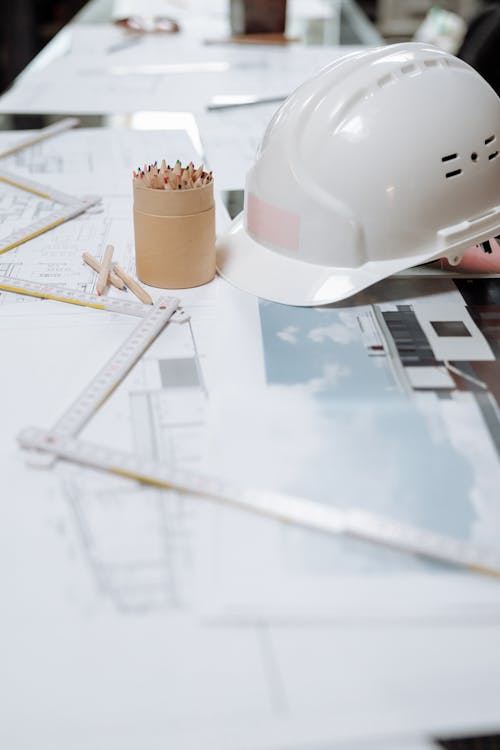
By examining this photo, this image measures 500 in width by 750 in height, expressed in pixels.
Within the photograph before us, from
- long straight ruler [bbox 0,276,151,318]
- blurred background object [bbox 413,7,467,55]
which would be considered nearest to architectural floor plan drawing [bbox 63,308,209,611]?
long straight ruler [bbox 0,276,151,318]

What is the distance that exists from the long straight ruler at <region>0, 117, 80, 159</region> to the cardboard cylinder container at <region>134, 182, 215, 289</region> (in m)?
0.55

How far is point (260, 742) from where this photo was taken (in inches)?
17.6

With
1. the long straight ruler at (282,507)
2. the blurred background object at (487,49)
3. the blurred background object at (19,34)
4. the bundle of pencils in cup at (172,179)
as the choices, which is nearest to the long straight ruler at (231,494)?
the long straight ruler at (282,507)

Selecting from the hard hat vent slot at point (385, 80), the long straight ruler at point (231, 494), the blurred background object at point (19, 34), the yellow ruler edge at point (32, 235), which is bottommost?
the blurred background object at point (19, 34)

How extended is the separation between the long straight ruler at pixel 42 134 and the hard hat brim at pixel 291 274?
1.87 feet

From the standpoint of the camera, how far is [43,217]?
112cm

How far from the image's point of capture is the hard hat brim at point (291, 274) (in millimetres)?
872

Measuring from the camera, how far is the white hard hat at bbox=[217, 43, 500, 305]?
845mm

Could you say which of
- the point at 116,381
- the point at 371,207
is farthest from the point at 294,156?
the point at 116,381

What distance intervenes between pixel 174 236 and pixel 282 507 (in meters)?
0.40

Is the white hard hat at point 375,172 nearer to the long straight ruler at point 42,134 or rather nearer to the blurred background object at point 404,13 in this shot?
the long straight ruler at point 42,134

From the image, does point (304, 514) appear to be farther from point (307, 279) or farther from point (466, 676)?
point (307, 279)

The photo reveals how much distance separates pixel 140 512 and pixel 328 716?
210 millimetres

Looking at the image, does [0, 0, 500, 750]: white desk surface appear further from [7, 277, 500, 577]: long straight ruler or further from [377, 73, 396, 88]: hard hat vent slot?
[377, 73, 396, 88]: hard hat vent slot
